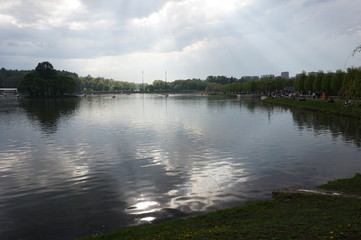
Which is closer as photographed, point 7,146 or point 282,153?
point 282,153

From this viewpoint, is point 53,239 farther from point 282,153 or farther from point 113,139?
point 113,139

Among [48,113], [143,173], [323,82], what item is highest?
[323,82]

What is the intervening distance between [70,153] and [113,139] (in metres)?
7.99

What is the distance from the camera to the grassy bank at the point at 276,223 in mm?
9984

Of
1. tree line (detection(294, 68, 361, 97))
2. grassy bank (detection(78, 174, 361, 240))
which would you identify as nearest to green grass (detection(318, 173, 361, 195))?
grassy bank (detection(78, 174, 361, 240))

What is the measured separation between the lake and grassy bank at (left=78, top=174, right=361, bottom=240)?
2031 millimetres

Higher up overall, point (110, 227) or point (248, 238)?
point (248, 238)

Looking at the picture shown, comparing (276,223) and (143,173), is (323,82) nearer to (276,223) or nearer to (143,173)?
(143,173)

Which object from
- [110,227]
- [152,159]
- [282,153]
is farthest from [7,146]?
[282,153]

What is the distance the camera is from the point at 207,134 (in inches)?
1581

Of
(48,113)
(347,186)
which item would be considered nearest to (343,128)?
(347,186)

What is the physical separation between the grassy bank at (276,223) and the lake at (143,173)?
2.03 m

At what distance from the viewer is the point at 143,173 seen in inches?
892

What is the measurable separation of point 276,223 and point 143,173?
42.3ft
